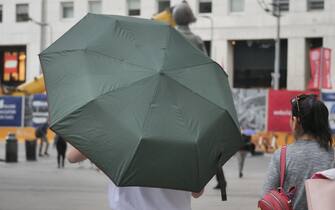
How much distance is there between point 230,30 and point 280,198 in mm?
50756

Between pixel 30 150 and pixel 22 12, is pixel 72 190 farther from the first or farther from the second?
pixel 22 12

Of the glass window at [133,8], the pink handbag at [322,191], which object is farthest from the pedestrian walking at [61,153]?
the glass window at [133,8]

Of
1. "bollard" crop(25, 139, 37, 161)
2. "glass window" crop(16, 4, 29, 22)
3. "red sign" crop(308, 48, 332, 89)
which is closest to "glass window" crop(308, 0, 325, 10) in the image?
"red sign" crop(308, 48, 332, 89)

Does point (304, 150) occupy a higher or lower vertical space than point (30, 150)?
higher

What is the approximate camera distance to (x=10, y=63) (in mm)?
61594

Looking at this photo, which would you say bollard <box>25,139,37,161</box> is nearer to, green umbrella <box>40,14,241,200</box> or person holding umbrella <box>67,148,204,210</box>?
green umbrella <box>40,14,241,200</box>

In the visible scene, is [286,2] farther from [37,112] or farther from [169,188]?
[169,188]

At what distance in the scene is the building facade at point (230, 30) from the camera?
51969mm

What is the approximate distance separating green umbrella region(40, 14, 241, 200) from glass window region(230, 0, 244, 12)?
51398 mm

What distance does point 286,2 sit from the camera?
52.6 meters

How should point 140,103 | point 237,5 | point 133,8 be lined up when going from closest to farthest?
point 140,103, point 237,5, point 133,8

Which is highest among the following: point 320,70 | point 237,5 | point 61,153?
point 237,5

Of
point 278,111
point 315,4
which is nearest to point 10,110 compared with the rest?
point 278,111

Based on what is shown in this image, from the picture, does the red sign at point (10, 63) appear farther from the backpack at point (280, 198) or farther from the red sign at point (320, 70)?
the backpack at point (280, 198)
